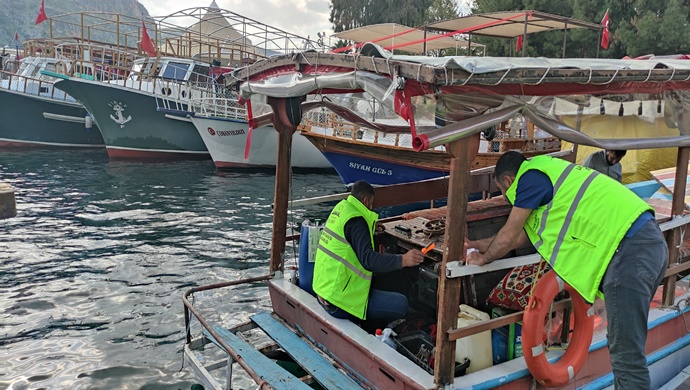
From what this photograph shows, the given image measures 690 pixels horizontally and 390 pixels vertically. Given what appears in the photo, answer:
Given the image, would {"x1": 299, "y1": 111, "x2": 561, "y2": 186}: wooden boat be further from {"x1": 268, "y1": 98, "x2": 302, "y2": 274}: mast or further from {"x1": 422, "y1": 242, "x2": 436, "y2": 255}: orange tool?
{"x1": 422, "y1": 242, "x2": 436, "y2": 255}: orange tool

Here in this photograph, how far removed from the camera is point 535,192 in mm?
3359

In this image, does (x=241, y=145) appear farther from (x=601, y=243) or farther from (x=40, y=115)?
(x=601, y=243)

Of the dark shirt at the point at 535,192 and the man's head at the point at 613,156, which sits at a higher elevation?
the man's head at the point at 613,156

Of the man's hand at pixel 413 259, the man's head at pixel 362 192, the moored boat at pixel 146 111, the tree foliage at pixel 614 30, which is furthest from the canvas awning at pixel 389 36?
the man's hand at pixel 413 259

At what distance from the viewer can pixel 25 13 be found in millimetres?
152875

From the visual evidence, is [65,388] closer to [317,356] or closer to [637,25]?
[317,356]

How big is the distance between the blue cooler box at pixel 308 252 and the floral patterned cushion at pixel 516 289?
→ 1.64 m

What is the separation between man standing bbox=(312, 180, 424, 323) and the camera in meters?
4.14

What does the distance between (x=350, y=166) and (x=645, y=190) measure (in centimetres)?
906

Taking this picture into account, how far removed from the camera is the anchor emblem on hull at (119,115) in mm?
21203

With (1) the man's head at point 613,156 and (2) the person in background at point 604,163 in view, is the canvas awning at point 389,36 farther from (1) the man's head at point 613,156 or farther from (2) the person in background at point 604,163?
(1) the man's head at point 613,156

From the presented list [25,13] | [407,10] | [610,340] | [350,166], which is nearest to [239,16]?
[350,166]

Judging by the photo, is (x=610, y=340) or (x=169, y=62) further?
(x=169, y=62)

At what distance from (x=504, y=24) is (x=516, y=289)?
549 inches
